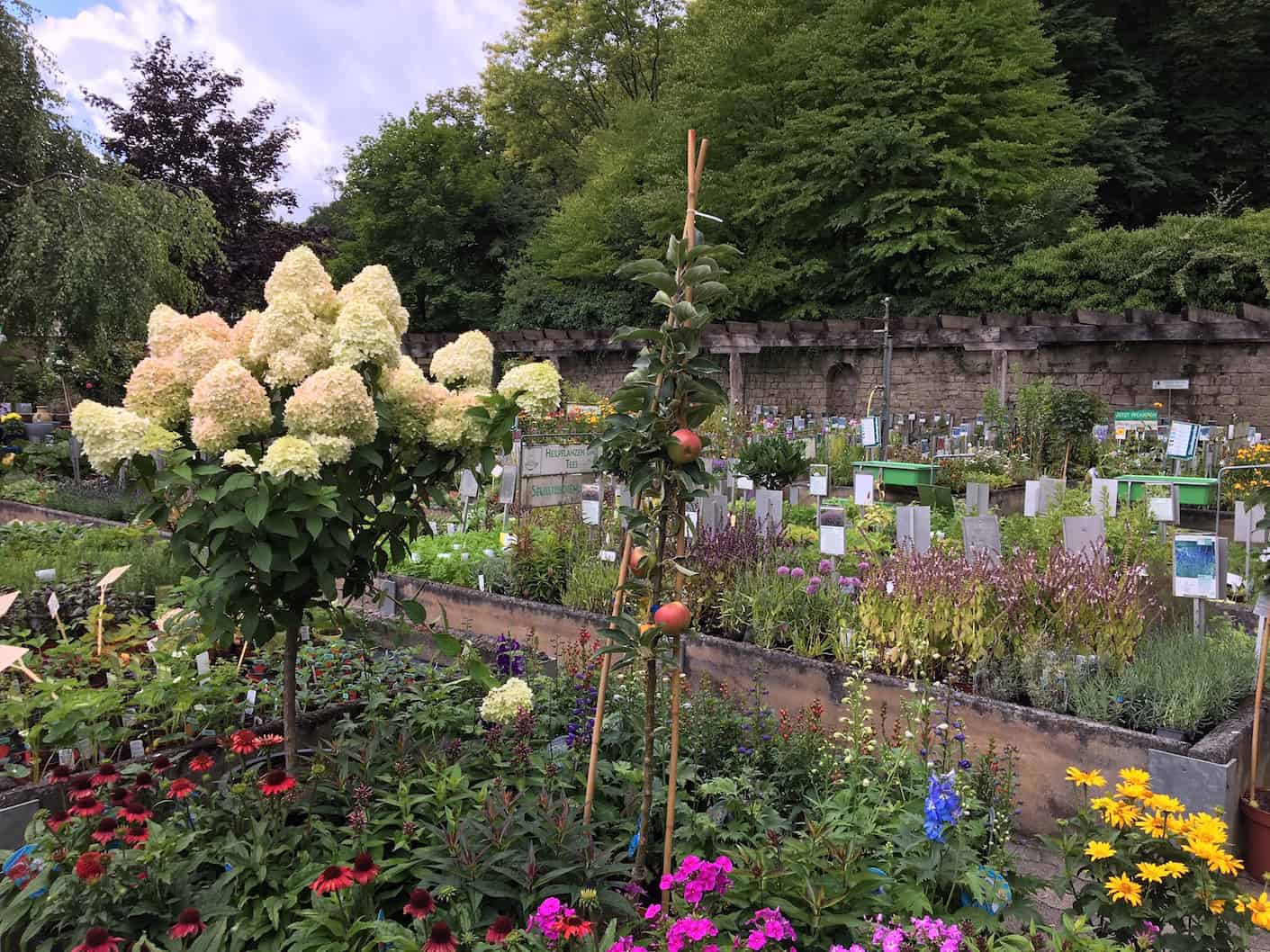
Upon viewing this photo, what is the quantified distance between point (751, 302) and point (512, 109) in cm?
1500

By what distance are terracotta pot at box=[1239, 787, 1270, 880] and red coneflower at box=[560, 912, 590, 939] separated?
268 cm

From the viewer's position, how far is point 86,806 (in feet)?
Answer: 6.55

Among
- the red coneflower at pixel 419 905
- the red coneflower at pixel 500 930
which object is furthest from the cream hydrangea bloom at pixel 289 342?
the red coneflower at pixel 500 930

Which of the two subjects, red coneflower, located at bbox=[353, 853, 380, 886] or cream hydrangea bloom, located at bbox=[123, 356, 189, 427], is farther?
cream hydrangea bloom, located at bbox=[123, 356, 189, 427]

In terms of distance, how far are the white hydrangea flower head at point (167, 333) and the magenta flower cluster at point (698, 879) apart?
1.78 m

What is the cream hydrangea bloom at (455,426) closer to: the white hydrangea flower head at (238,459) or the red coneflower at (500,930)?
the white hydrangea flower head at (238,459)

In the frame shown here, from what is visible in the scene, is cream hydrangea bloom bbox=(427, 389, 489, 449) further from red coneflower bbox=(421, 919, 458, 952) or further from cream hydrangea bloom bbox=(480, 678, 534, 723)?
red coneflower bbox=(421, 919, 458, 952)

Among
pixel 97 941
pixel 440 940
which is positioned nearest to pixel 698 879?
pixel 440 940

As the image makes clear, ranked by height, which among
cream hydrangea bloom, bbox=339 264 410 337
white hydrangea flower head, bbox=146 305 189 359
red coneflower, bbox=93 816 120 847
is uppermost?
cream hydrangea bloom, bbox=339 264 410 337

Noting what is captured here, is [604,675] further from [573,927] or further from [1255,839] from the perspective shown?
[1255,839]

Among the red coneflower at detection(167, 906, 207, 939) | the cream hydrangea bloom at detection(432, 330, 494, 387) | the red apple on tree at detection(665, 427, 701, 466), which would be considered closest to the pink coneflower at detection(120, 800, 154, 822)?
the red coneflower at detection(167, 906, 207, 939)

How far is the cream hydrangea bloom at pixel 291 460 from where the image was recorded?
1.88m

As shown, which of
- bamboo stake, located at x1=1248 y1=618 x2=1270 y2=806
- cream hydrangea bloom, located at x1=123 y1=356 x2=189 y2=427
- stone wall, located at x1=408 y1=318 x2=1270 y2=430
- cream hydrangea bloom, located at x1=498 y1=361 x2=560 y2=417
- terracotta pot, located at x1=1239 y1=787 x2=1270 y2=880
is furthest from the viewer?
stone wall, located at x1=408 y1=318 x2=1270 y2=430

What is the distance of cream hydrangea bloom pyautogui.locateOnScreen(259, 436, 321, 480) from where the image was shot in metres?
1.88
